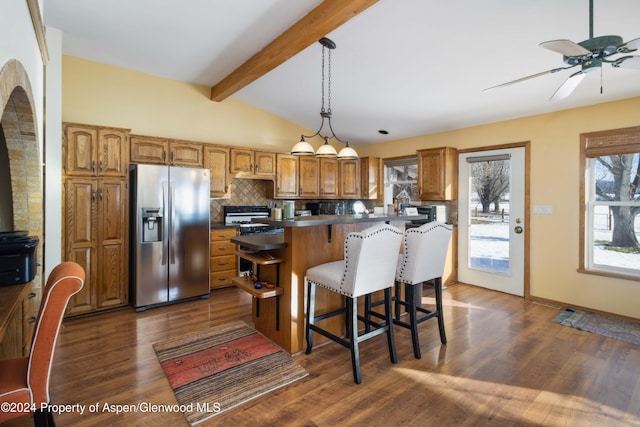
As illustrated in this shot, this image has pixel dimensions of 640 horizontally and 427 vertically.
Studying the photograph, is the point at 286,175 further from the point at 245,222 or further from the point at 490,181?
the point at 490,181

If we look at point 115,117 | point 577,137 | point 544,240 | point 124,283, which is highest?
point 115,117

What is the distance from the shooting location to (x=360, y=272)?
2.34 meters

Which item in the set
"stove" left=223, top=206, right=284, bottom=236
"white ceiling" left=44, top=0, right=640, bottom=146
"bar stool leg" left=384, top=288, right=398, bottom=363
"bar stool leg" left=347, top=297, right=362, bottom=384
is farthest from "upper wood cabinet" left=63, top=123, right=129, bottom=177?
"bar stool leg" left=384, top=288, right=398, bottom=363

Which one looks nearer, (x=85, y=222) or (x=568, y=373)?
(x=568, y=373)

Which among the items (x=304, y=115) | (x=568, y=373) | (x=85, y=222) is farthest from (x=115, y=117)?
(x=568, y=373)

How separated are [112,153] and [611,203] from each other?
5.97m

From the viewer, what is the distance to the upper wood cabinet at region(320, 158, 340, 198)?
607 centimetres

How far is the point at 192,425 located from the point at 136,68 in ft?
14.4

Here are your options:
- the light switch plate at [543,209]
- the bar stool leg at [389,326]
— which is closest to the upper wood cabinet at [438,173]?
the light switch plate at [543,209]

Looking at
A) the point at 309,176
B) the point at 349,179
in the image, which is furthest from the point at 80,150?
the point at 349,179

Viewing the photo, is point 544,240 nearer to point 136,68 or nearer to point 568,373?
point 568,373

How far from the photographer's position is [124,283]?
3895 millimetres

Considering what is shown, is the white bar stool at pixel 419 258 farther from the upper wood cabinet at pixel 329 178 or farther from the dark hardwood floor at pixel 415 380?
the upper wood cabinet at pixel 329 178

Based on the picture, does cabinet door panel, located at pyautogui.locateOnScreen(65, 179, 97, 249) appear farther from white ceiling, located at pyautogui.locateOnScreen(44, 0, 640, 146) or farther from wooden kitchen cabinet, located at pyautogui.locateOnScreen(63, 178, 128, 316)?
white ceiling, located at pyautogui.locateOnScreen(44, 0, 640, 146)
